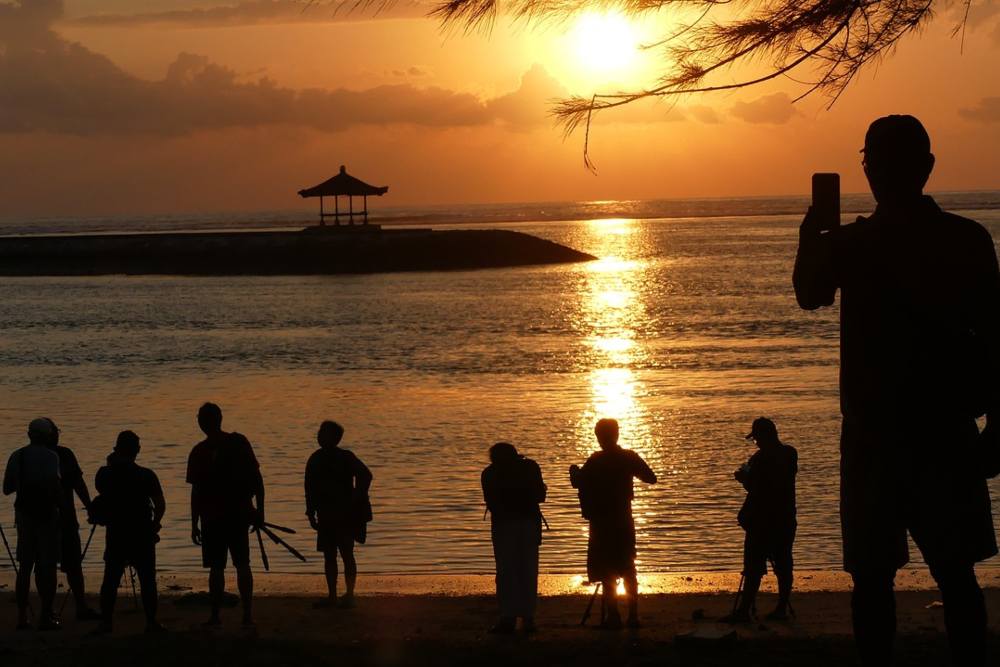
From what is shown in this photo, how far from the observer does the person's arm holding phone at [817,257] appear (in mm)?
4258

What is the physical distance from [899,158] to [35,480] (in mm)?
6813

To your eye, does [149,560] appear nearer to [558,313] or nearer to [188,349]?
[188,349]

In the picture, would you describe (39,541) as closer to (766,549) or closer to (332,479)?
→ (332,479)

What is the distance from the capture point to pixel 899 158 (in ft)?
14.2

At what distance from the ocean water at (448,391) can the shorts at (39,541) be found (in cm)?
400

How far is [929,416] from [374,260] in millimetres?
83608

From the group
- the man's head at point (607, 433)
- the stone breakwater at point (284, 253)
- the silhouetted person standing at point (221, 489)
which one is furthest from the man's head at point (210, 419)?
the stone breakwater at point (284, 253)

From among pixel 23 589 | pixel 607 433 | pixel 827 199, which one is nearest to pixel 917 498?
pixel 827 199

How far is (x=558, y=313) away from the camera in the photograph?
191 ft

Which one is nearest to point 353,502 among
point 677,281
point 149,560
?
point 149,560

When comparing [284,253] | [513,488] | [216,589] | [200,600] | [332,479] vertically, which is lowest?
[200,600]

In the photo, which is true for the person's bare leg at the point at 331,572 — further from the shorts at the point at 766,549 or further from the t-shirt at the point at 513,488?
the shorts at the point at 766,549

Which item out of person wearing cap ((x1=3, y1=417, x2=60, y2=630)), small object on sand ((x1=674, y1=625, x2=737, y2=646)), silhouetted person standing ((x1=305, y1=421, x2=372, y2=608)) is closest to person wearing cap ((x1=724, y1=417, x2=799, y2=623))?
small object on sand ((x1=674, y1=625, x2=737, y2=646))

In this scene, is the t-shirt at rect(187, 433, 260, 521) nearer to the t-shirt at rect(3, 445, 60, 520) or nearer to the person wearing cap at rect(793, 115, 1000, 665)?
the t-shirt at rect(3, 445, 60, 520)
